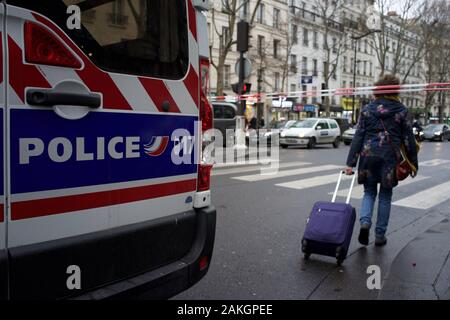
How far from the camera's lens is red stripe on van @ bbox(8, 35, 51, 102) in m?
1.90

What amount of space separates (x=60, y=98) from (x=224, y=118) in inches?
→ 845

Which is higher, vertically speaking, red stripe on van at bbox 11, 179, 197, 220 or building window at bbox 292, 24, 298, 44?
building window at bbox 292, 24, 298, 44

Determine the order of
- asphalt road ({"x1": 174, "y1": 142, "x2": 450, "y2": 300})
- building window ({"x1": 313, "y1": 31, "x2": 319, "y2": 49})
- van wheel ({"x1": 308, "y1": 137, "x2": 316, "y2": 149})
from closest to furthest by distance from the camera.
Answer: asphalt road ({"x1": 174, "y1": 142, "x2": 450, "y2": 300})
van wheel ({"x1": 308, "y1": 137, "x2": 316, "y2": 149})
building window ({"x1": 313, "y1": 31, "x2": 319, "y2": 49})

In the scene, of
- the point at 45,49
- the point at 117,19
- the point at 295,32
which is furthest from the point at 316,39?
the point at 45,49

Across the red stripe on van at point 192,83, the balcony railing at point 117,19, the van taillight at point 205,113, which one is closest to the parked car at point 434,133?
the van taillight at point 205,113

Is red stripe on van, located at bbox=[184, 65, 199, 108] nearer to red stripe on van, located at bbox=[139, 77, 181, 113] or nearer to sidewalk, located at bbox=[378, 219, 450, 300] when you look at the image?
red stripe on van, located at bbox=[139, 77, 181, 113]

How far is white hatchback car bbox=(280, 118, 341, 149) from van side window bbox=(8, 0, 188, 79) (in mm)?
18921

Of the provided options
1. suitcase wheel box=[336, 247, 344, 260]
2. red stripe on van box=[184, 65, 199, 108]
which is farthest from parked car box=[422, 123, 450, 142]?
red stripe on van box=[184, 65, 199, 108]

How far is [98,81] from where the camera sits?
229 centimetres

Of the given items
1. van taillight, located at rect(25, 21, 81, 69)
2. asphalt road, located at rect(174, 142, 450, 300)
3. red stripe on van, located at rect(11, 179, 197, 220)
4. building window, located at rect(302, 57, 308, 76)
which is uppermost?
building window, located at rect(302, 57, 308, 76)

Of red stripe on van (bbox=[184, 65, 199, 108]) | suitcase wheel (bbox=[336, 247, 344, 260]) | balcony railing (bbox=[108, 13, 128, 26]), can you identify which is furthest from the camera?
suitcase wheel (bbox=[336, 247, 344, 260])

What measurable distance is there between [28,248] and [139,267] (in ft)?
2.35

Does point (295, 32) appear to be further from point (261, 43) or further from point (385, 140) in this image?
point (385, 140)

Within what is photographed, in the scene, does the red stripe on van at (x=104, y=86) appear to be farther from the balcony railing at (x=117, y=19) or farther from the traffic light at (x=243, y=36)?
the traffic light at (x=243, y=36)
